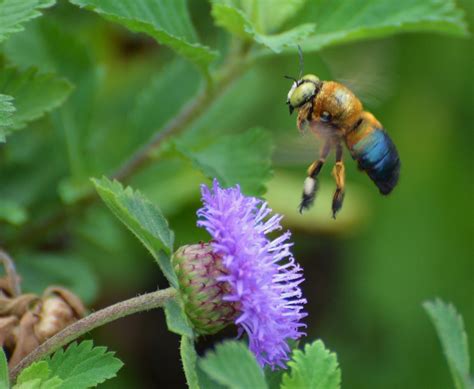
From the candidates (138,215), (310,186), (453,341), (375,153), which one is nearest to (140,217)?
(138,215)

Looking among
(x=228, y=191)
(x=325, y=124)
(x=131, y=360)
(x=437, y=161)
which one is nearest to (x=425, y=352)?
(x=437, y=161)

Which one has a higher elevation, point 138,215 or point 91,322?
point 138,215

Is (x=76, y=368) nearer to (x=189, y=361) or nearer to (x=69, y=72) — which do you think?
(x=189, y=361)

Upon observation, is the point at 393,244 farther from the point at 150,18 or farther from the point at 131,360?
the point at 150,18

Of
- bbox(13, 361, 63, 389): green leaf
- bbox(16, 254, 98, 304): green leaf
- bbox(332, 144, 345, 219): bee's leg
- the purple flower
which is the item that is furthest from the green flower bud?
bbox(16, 254, 98, 304): green leaf

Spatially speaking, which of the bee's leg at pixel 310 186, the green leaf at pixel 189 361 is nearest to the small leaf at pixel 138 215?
→ the green leaf at pixel 189 361

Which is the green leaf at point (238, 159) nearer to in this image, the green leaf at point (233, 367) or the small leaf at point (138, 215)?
the small leaf at point (138, 215)

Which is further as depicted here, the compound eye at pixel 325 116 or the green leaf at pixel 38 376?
the compound eye at pixel 325 116
